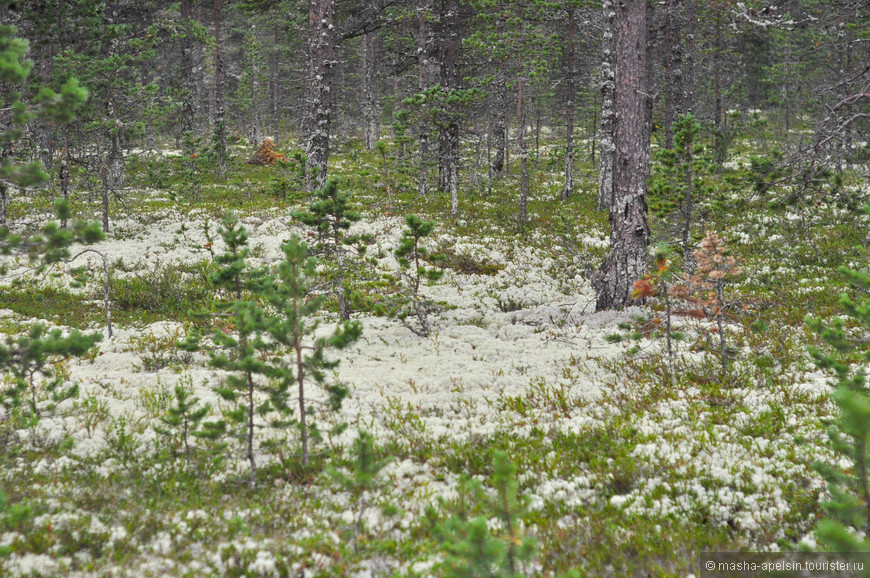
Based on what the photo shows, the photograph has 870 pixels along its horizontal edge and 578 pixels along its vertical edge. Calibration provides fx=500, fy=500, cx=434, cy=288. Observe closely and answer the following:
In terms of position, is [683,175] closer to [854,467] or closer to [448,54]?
[854,467]

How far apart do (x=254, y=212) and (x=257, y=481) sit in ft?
49.1

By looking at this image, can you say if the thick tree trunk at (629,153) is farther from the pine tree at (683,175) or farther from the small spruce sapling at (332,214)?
the small spruce sapling at (332,214)

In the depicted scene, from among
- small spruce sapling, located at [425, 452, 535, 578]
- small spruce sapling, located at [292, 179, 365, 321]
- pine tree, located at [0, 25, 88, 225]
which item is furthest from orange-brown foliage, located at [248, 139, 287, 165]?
small spruce sapling, located at [425, 452, 535, 578]

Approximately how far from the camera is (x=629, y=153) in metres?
9.28

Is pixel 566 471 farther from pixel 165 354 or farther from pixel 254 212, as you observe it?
pixel 254 212

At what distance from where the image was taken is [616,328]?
874 cm

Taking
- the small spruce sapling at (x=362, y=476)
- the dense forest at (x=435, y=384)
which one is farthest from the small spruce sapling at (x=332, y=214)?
the small spruce sapling at (x=362, y=476)

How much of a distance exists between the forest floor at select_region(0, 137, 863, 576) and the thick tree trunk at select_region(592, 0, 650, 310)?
100cm

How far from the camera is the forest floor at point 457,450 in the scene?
3.93 m

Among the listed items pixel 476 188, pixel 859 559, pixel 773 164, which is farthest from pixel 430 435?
pixel 476 188

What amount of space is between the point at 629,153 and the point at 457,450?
6652 millimetres

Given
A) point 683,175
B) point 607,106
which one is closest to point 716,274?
point 683,175

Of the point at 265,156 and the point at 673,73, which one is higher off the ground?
the point at 673,73

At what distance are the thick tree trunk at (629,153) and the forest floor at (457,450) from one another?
3.27 feet
